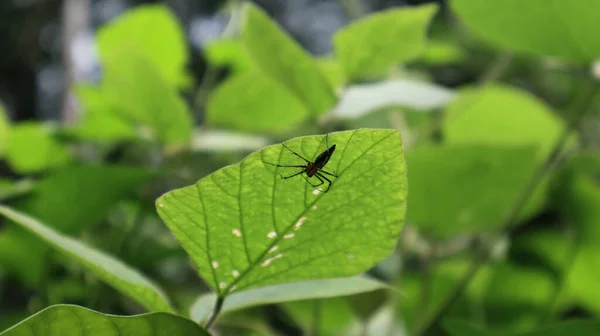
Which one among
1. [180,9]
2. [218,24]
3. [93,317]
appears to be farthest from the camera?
[180,9]

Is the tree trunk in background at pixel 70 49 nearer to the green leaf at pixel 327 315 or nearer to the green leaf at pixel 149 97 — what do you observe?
the green leaf at pixel 149 97

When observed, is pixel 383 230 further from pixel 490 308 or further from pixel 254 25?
pixel 490 308

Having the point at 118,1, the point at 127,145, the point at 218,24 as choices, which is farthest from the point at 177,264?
the point at 118,1

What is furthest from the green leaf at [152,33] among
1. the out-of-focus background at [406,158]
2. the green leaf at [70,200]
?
the green leaf at [70,200]

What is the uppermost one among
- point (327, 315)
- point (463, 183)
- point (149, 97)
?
point (149, 97)

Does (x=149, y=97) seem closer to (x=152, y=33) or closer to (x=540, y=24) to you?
(x=152, y=33)

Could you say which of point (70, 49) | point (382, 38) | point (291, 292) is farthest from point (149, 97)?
point (70, 49)
